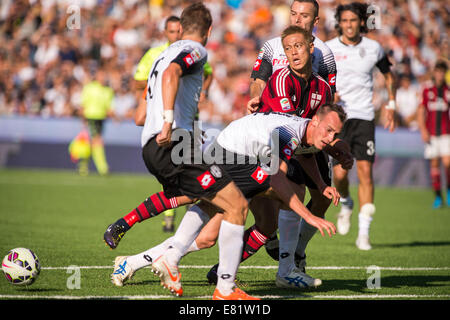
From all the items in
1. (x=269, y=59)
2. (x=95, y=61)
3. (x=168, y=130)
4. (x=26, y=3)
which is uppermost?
(x=26, y=3)

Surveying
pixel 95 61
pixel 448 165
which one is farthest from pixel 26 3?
pixel 448 165

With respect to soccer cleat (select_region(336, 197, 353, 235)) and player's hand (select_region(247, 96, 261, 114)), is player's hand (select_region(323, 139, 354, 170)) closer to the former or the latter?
player's hand (select_region(247, 96, 261, 114))

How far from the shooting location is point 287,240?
6699 millimetres

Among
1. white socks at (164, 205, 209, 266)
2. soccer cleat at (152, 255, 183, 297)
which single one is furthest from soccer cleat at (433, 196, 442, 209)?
soccer cleat at (152, 255, 183, 297)

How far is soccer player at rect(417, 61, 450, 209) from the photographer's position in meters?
15.6

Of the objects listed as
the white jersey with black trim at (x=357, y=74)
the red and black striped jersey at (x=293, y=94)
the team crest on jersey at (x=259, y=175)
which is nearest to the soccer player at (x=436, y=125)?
the white jersey with black trim at (x=357, y=74)

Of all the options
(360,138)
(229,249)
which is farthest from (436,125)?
(229,249)

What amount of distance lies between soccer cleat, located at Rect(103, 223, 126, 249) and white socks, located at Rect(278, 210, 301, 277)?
1.55 metres

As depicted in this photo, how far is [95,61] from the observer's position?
2306cm

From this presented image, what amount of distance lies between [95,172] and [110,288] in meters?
15.9

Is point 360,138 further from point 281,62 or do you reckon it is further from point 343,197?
point 281,62

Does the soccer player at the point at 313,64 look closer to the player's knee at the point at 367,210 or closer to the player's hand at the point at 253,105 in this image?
the player's hand at the point at 253,105

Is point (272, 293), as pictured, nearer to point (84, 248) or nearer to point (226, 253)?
point (226, 253)

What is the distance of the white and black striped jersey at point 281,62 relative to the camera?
295 inches
